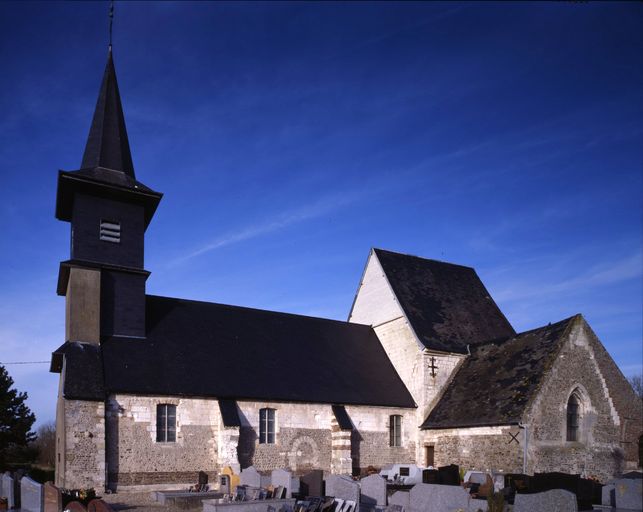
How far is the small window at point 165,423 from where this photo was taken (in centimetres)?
1988

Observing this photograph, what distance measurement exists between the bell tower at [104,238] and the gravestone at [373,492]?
10469 mm

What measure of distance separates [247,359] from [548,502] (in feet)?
45.0

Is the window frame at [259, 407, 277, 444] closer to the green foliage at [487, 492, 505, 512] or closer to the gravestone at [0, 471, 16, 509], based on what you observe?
the gravestone at [0, 471, 16, 509]

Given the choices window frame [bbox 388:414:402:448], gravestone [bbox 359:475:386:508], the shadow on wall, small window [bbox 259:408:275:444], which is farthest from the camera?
window frame [bbox 388:414:402:448]

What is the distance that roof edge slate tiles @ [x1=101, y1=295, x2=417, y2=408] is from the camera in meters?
20.7

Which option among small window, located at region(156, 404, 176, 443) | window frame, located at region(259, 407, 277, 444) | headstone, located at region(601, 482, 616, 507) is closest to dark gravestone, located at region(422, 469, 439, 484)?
headstone, located at region(601, 482, 616, 507)

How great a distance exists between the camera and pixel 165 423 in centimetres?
2003

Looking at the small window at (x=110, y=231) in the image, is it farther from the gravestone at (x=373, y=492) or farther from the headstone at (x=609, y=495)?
the headstone at (x=609, y=495)

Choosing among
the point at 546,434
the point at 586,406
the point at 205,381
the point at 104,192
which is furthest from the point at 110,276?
the point at 586,406

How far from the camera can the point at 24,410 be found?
101 feet

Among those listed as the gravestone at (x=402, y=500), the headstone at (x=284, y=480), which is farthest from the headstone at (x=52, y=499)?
the gravestone at (x=402, y=500)

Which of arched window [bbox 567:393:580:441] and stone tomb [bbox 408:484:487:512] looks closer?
stone tomb [bbox 408:484:487:512]

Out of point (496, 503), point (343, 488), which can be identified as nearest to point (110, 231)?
point (343, 488)

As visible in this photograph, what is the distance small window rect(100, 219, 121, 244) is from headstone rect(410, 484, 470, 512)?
13.9 metres
